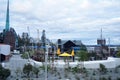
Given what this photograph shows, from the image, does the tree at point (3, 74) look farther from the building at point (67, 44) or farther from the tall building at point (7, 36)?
the building at point (67, 44)

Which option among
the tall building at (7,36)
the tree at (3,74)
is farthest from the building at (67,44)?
the tree at (3,74)

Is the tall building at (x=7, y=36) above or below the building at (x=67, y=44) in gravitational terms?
above

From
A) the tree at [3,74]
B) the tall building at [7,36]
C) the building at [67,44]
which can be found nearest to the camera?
the tree at [3,74]

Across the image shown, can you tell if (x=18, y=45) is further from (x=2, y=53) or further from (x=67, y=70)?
(x=67, y=70)

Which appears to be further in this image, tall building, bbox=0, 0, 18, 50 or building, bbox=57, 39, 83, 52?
building, bbox=57, 39, 83, 52

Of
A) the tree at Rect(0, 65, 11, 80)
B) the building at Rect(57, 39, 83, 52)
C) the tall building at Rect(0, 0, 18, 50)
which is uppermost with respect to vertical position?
the tall building at Rect(0, 0, 18, 50)

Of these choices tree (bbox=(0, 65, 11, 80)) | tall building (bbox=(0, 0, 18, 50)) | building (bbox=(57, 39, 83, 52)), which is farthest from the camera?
building (bbox=(57, 39, 83, 52))

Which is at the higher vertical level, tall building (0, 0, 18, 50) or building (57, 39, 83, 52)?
tall building (0, 0, 18, 50)

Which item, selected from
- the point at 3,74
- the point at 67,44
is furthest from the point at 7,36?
the point at 3,74

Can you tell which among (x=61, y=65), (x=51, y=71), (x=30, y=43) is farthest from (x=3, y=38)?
(x=51, y=71)

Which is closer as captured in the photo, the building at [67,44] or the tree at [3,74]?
the tree at [3,74]

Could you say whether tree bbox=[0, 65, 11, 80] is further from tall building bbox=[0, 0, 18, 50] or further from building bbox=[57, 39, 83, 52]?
building bbox=[57, 39, 83, 52]

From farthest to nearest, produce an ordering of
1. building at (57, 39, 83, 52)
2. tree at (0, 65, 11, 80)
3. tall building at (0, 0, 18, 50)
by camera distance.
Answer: building at (57, 39, 83, 52), tall building at (0, 0, 18, 50), tree at (0, 65, 11, 80)

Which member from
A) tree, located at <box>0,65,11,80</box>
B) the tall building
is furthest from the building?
tree, located at <box>0,65,11,80</box>
